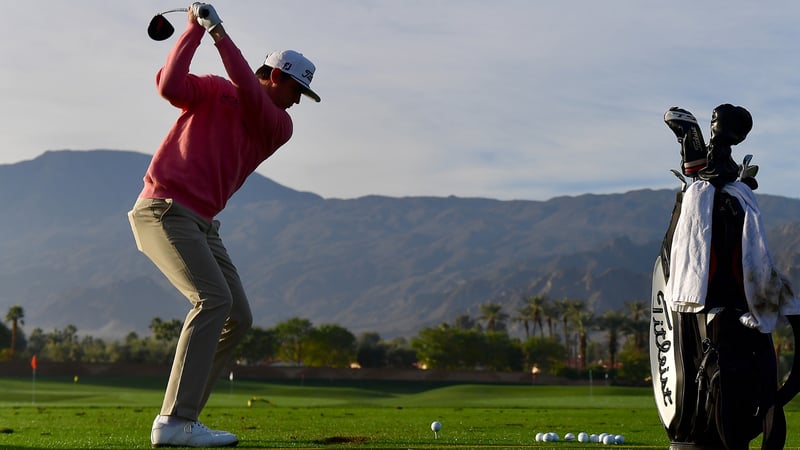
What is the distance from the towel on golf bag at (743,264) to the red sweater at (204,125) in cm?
306

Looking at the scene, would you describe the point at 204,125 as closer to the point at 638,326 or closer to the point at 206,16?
the point at 206,16

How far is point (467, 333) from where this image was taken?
140m

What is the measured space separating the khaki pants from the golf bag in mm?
3224

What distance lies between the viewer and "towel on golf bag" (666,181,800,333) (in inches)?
277

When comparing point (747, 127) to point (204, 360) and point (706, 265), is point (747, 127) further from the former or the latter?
point (204, 360)

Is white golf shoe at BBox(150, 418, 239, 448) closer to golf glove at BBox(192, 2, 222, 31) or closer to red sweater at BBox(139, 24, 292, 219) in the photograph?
red sweater at BBox(139, 24, 292, 219)

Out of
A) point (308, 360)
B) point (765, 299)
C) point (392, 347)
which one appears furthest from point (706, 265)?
point (392, 347)

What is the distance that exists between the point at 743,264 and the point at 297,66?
353cm

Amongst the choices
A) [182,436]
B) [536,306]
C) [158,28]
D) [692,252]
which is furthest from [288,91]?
[536,306]

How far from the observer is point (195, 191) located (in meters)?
8.05

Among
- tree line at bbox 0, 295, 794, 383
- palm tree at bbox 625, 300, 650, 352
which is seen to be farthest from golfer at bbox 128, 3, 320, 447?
palm tree at bbox 625, 300, 650, 352

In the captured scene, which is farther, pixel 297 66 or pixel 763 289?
pixel 297 66

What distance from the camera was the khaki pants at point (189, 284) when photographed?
8039mm

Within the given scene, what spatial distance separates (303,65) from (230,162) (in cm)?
92
